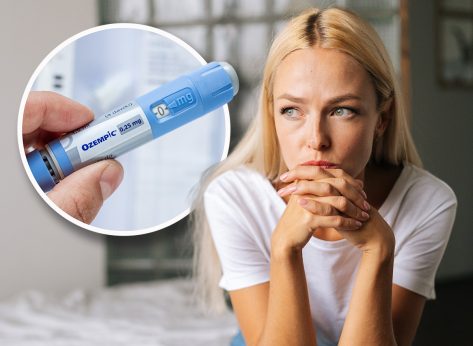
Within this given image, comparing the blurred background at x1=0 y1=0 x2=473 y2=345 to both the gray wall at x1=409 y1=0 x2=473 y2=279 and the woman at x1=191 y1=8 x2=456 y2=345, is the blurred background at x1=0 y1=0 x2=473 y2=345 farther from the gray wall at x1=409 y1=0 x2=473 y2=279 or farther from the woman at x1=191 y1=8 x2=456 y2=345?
the woman at x1=191 y1=8 x2=456 y2=345

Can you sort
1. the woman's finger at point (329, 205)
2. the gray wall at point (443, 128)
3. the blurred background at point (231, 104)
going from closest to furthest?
the woman's finger at point (329, 205)
the blurred background at point (231, 104)
the gray wall at point (443, 128)

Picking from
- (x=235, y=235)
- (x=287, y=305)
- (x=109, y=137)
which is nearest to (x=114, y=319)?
(x=235, y=235)

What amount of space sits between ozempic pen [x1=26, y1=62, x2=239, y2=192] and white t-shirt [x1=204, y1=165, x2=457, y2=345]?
37 cm

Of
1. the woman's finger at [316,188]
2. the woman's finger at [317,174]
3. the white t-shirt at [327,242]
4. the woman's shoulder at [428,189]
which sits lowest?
the white t-shirt at [327,242]

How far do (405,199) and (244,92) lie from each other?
1194 millimetres

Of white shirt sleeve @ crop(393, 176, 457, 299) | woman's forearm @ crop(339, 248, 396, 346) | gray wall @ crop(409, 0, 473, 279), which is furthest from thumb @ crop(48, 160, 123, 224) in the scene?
gray wall @ crop(409, 0, 473, 279)

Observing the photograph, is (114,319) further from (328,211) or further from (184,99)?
(184,99)

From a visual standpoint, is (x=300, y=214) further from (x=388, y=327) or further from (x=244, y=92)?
(x=244, y=92)

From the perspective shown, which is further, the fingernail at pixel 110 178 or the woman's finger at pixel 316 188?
the woman's finger at pixel 316 188

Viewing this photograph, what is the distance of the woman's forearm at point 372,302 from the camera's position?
25.4 inches

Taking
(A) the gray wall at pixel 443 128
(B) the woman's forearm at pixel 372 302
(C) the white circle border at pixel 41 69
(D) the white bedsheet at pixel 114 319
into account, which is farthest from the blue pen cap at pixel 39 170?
(A) the gray wall at pixel 443 128

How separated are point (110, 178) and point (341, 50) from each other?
29cm

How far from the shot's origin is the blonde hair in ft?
2.11

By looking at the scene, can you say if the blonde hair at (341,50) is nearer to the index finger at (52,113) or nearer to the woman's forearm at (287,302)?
the woman's forearm at (287,302)
